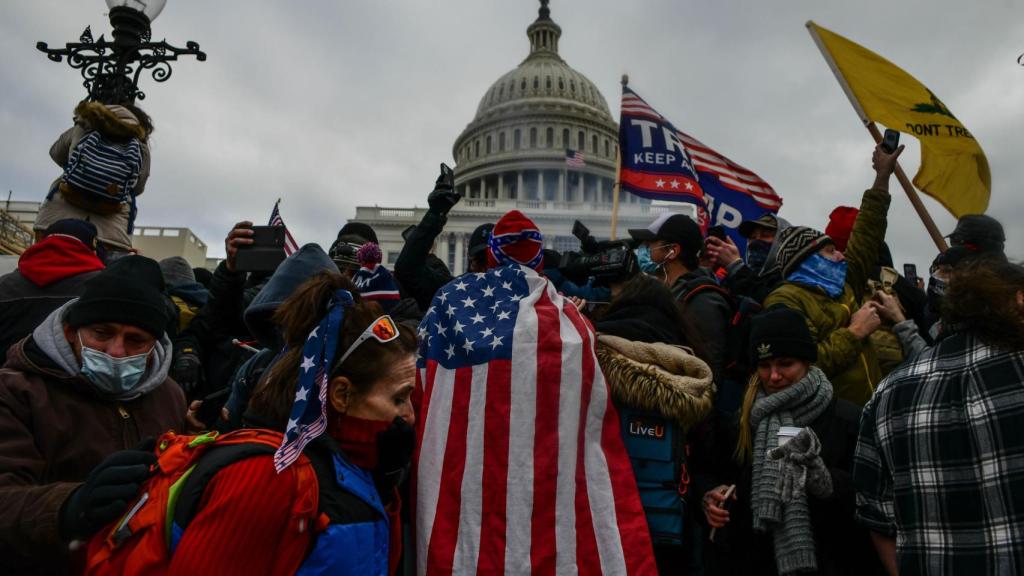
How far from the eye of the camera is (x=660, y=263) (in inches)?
154

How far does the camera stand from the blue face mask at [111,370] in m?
2.00

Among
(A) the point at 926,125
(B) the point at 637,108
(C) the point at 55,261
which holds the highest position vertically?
(B) the point at 637,108

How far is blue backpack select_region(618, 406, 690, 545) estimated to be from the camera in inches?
94.3

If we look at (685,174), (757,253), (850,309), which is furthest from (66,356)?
(685,174)

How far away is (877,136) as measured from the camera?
4.43 metres

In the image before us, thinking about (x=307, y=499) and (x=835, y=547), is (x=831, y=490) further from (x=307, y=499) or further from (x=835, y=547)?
(x=307, y=499)

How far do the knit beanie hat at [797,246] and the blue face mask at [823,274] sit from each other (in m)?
0.04

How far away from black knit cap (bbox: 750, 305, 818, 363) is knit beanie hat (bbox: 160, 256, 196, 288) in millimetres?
3695

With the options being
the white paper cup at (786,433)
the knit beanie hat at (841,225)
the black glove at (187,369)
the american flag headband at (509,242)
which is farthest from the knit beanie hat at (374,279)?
the knit beanie hat at (841,225)

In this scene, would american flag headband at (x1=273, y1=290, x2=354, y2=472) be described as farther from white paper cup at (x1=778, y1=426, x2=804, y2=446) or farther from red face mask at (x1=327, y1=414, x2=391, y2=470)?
white paper cup at (x1=778, y1=426, x2=804, y2=446)

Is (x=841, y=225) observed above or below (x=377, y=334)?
above

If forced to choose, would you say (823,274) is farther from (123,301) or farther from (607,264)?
(123,301)

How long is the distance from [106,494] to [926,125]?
5.17 m

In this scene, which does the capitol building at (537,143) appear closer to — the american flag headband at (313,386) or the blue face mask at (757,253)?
the blue face mask at (757,253)
